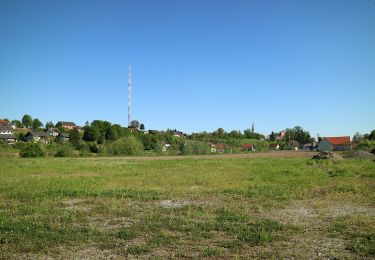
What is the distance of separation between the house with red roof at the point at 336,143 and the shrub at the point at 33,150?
87233 millimetres

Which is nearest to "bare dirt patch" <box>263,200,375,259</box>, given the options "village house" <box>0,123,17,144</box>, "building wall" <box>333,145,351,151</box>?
"building wall" <box>333,145,351,151</box>

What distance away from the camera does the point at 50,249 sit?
805 cm

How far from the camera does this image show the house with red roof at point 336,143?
→ 114250mm

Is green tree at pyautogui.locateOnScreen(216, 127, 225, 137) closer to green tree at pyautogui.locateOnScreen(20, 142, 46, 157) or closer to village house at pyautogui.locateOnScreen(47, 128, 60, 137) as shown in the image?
village house at pyautogui.locateOnScreen(47, 128, 60, 137)

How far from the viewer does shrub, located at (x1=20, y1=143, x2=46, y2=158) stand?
223 feet

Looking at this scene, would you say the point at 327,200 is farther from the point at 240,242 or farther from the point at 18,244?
the point at 18,244

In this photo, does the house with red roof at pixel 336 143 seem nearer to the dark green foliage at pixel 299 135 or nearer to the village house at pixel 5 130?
the dark green foliage at pixel 299 135

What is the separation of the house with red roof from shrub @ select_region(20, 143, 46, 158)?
87233 millimetres

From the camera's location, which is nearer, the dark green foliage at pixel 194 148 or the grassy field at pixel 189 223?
the grassy field at pixel 189 223

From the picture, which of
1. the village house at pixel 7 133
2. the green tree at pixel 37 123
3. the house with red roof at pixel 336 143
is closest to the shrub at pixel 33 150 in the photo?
the village house at pixel 7 133

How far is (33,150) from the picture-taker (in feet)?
225

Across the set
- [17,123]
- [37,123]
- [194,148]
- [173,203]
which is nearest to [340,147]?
[194,148]

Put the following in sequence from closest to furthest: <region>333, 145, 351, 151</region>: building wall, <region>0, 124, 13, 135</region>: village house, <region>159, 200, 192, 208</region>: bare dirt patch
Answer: <region>159, 200, 192, 208</region>: bare dirt patch
<region>333, 145, 351, 151</region>: building wall
<region>0, 124, 13, 135</region>: village house

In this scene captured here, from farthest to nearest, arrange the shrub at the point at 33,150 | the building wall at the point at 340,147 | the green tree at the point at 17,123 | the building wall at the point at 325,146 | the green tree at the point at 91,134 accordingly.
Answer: the green tree at the point at 17,123
the building wall at the point at 325,146
the building wall at the point at 340,147
the green tree at the point at 91,134
the shrub at the point at 33,150
